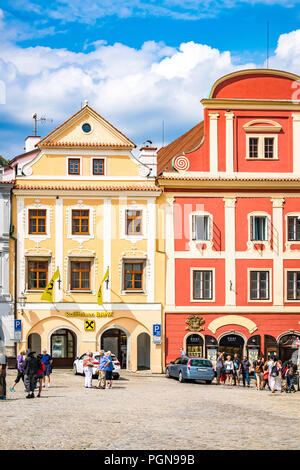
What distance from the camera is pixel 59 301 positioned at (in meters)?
47.9

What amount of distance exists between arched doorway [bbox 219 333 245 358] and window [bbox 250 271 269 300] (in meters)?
2.62

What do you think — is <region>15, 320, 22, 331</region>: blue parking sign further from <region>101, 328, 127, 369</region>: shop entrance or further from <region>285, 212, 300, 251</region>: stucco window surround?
<region>285, 212, 300, 251</region>: stucco window surround

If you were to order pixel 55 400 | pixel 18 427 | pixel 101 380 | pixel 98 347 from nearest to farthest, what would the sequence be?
pixel 18 427 → pixel 55 400 → pixel 101 380 → pixel 98 347

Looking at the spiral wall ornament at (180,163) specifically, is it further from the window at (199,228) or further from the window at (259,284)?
the window at (259,284)

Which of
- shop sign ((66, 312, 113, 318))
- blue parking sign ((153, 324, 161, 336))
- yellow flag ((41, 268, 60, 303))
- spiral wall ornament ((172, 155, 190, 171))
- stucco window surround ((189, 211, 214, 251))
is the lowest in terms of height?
blue parking sign ((153, 324, 161, 336))

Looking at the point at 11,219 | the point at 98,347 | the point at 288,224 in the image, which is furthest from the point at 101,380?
the point at 288,224

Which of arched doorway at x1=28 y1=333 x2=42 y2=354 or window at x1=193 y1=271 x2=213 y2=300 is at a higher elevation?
window at x1=193 y1=271 x2=213 y2=300

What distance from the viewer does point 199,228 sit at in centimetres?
4909

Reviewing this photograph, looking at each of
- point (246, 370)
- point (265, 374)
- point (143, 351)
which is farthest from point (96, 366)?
point (143, 351)

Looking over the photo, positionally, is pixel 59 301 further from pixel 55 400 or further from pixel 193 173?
pixel 55 400

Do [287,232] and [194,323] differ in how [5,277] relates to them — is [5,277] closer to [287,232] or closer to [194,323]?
[194,323]

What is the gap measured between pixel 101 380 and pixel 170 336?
13.3 meters

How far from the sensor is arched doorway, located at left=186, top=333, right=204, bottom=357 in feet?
159

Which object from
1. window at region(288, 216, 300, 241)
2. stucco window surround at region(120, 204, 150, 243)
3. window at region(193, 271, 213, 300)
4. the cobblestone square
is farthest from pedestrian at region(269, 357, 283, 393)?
stucco window surround at region(120, 204, 150, 243)
